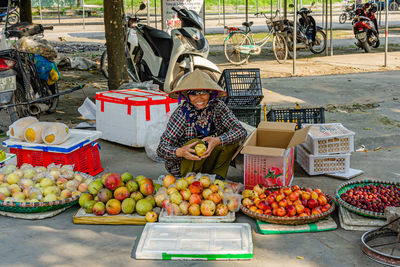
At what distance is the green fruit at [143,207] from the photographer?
4.23 metres

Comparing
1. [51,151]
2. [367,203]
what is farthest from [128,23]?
[367,203]

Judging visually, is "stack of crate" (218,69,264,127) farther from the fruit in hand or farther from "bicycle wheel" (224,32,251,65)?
"bicycle wheel" (224,32,251,65)

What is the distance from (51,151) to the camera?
16.7 ft

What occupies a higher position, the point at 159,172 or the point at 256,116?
the point at 256,116

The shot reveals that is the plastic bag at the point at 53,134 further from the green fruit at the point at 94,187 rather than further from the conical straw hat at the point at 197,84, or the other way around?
the conical straw hat at the point at 197,84

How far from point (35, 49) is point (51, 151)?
289cm

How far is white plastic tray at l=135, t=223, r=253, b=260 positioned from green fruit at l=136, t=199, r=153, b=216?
227 mm

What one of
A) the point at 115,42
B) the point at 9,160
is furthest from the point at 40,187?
the point at 115,42

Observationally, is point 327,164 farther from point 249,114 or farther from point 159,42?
point 159,42

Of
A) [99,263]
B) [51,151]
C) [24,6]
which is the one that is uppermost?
[24,6]

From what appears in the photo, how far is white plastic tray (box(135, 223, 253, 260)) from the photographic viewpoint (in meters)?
3.58

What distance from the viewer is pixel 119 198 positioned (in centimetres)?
434

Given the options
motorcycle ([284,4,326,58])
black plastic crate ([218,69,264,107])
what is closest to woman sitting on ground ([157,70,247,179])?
black plastic crate ([218,69,264,107])

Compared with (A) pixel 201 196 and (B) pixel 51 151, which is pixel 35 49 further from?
(A) pixel 201 196
